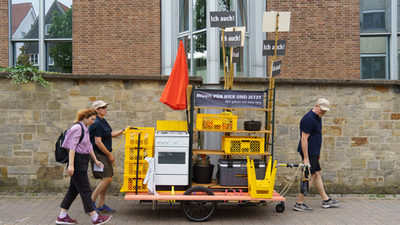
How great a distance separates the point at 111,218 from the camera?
247 inches

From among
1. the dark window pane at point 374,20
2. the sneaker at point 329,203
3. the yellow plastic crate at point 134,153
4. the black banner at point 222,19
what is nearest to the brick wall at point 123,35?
the black banner at point 222,19

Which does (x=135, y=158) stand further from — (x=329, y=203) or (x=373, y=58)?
(x=373, y=58)

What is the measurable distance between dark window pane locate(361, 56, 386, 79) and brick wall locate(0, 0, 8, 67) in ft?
35.5

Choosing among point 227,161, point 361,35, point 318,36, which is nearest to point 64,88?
point 227,161

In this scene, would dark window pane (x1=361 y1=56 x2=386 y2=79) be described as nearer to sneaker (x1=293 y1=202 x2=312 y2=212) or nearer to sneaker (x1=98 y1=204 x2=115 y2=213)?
sneaker (x1=293 y1=202 x2=312 y2=212)

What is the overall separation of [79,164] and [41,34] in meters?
7.74

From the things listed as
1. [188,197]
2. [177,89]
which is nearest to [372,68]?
[177,89]

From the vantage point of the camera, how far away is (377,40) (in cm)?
1186

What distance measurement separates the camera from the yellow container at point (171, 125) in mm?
6762

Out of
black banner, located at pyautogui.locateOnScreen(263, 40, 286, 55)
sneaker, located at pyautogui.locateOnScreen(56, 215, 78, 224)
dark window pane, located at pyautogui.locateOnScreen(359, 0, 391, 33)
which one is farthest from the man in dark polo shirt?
dark window pane, located at pyautogui.locateOnScreen(359, 0, 391, 33)

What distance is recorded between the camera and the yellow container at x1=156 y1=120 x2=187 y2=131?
22.2ft

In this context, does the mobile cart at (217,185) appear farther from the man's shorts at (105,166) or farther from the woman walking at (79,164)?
the woman walking at (79,164)

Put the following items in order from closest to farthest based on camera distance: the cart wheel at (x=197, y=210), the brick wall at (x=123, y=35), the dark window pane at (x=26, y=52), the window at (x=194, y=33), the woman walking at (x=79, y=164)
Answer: the woman walking at (x=79, y=164) → the cart wheel at (x=197, y=210) → the window at (x=194, y=33) → the brick wall at (x=123, y=35) → the dark window pane at (x=26, y=52)

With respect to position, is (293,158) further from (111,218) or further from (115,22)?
(115,22)
